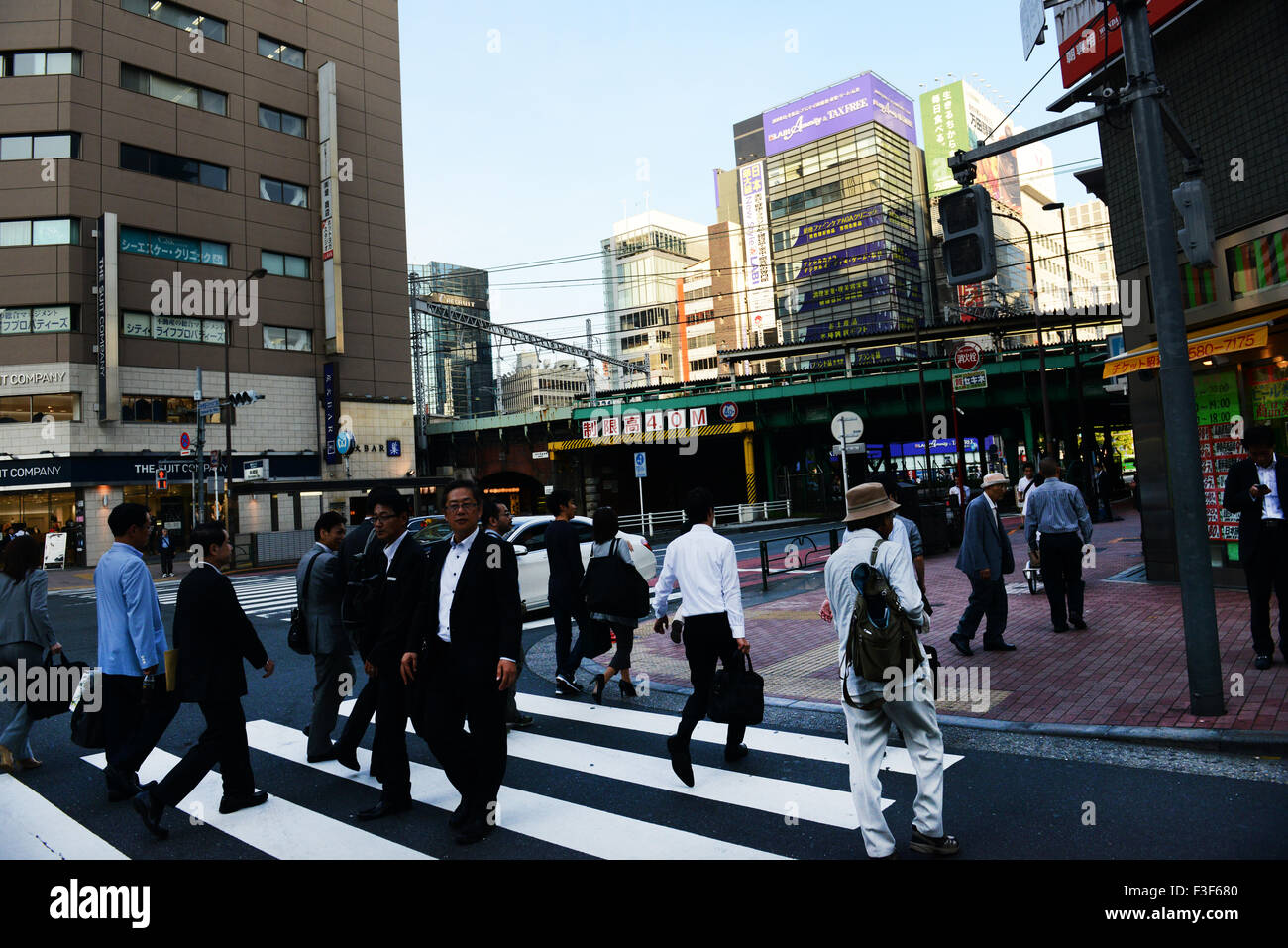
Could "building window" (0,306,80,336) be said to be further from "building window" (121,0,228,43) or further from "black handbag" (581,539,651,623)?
"black handbag" (581,539,651,623)

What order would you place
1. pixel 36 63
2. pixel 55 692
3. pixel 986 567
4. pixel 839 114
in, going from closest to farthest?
pixel 55 692
pixel 986 567
pixel 36 63
pixel 839 114

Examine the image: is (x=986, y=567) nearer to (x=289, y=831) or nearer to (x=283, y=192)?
(x=289, y=831)

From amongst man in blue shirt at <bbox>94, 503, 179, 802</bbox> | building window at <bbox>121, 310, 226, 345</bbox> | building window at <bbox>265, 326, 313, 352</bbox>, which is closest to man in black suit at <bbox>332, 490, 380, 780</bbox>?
man in blue shirt at <bbox>94, 503, 179, 802</bbox>

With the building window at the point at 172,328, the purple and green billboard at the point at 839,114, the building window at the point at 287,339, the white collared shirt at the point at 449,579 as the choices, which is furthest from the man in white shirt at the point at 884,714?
the purple and green billboard at the point at 839,114

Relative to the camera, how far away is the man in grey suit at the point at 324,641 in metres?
5.91

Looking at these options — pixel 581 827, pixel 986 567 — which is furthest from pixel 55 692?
pixel 986 567

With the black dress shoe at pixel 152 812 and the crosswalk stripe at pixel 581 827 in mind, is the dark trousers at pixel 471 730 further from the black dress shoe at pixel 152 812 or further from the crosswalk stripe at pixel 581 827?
the black dress shoe at pixel 152 812

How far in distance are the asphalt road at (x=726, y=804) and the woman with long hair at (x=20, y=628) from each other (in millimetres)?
266

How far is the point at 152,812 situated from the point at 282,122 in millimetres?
42048

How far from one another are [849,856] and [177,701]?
13.8ft

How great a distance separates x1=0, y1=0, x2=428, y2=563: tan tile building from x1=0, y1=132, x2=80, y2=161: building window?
0.09 metres

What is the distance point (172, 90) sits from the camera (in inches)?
1378
